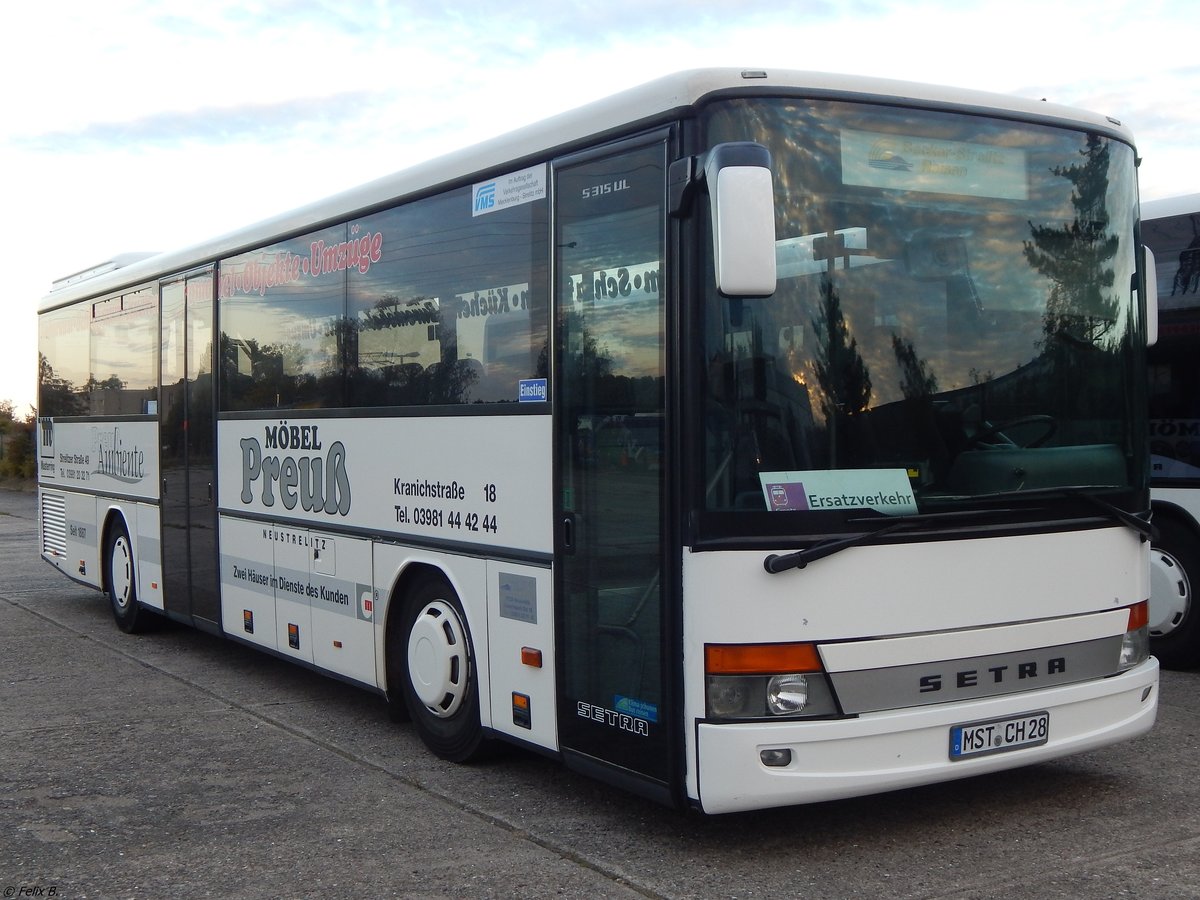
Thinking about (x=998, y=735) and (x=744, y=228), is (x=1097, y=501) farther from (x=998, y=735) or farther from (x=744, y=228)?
(x=744, y=228)

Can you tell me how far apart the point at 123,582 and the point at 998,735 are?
332 inches

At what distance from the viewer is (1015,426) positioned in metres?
5.37

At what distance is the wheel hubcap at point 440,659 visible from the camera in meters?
6.73

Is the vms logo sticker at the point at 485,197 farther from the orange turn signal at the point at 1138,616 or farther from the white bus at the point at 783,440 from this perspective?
the orange turn signal at the point at 1138,616

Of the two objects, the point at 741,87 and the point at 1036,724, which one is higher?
the point at 741,87

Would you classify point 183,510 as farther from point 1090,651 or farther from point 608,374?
point 1090,651

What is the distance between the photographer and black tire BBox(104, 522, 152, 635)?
1141cm

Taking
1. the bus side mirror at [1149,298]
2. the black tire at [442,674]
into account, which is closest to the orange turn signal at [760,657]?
the black tire at [442,674]

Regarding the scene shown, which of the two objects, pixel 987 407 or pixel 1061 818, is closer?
pixel 987 407

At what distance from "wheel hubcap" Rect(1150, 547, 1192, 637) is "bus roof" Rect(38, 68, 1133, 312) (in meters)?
3.97

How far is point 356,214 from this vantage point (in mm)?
7734

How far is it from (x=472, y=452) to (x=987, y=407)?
7.96 feet

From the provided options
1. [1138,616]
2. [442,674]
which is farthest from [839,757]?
[442,674]

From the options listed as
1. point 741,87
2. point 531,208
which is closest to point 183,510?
point 531,208
